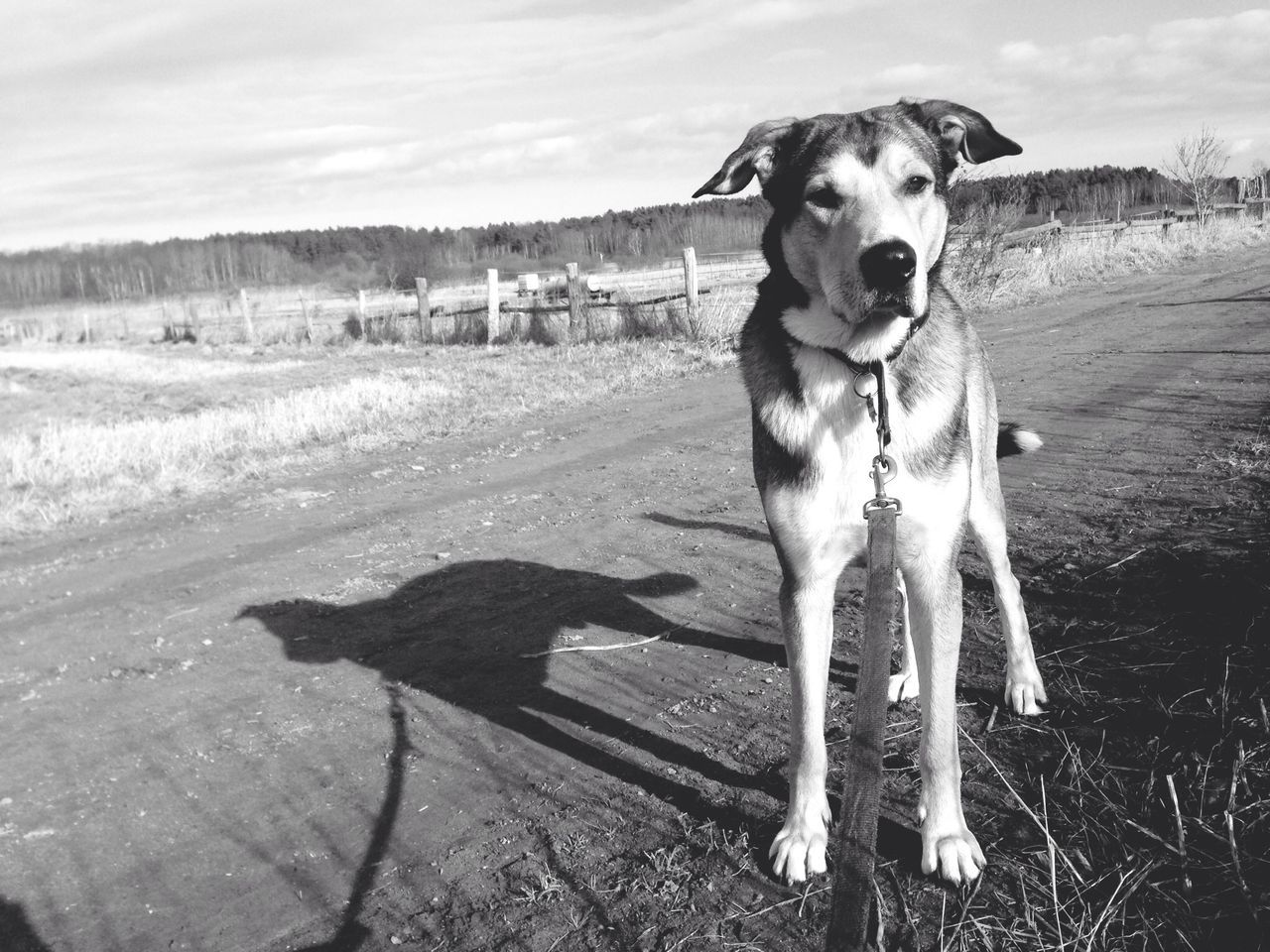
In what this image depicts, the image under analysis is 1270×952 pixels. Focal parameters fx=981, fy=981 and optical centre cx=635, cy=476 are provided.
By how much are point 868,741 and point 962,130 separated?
6.96ft

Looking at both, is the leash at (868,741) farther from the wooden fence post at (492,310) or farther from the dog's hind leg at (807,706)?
the wooden fence post at (492,310)

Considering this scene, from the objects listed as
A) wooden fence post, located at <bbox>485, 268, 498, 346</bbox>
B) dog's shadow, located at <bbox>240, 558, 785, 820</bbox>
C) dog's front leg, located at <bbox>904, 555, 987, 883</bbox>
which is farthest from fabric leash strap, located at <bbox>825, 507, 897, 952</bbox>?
wooden fence post, located at <bbox>485, 268, 498, 346</bbox>

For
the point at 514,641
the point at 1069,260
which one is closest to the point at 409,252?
the point at 1069,260

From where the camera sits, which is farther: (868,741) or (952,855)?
(952,855)

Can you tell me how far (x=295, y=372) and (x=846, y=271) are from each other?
885 inches

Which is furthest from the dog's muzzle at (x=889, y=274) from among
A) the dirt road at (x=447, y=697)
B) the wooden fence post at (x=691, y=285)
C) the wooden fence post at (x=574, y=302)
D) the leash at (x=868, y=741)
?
the wooden fence post at (x=574, y=302)

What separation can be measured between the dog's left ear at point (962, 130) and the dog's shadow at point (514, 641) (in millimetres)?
2213

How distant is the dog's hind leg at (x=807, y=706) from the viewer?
2893mm

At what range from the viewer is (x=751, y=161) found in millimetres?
3285

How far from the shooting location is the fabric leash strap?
225 cm

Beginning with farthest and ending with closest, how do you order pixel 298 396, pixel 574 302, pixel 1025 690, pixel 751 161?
1. pixel 574 302
2. pixel 298 396
3. pixel 1025 690
4. pixel 751 161

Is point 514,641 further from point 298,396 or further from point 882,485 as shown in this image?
point 298,396

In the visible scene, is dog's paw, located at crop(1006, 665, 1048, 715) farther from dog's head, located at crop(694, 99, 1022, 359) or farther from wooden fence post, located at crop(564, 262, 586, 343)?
wooden fence post, located at crop(564, 262, 586, 343)

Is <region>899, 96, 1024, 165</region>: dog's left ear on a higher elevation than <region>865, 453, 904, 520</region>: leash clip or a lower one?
higher
